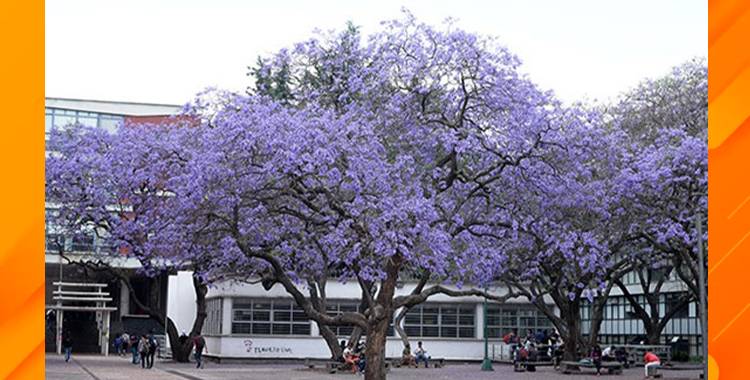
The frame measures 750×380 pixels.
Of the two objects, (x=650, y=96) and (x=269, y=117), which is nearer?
(x=269, y=117)

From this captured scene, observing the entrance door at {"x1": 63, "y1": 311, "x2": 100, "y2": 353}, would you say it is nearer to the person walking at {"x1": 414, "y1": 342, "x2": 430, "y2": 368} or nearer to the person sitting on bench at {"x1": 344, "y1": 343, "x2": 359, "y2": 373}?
the person walking at {"x1": 414, "y1": 342, "x2": 430, "y2": 368}

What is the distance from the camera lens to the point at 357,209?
71.9 ft

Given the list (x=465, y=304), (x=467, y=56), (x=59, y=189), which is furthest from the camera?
(x=465, y=304)

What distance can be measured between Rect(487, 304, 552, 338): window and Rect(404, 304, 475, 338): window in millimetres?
1117

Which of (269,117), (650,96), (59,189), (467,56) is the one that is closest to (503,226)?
(467,56)

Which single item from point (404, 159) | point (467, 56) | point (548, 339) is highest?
point (467, 56)

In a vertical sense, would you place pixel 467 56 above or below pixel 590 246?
above

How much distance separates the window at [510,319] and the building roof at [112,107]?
82.9ft

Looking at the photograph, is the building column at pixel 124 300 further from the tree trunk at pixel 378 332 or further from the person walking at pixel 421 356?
the tree trunk at pixel 378 332

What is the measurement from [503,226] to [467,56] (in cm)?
460

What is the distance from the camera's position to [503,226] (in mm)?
25422

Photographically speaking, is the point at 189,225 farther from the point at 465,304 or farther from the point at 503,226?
the point at 465,304

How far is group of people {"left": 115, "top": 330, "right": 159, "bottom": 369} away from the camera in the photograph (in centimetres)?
3853
